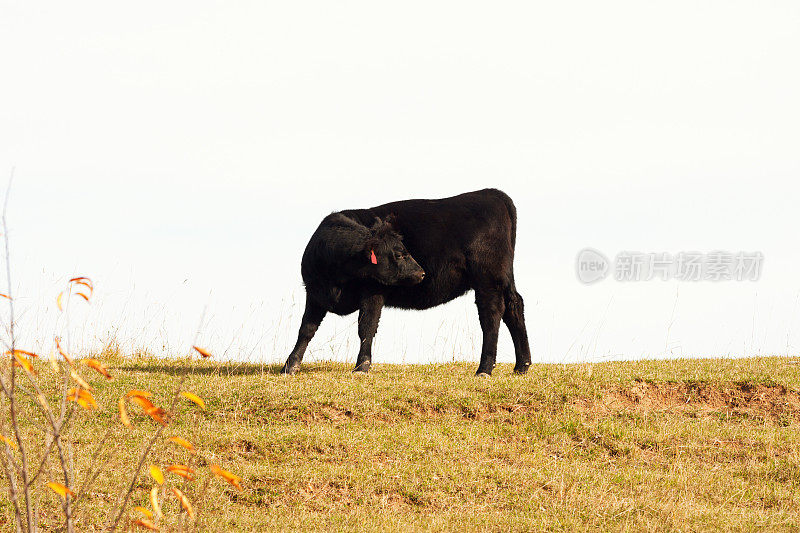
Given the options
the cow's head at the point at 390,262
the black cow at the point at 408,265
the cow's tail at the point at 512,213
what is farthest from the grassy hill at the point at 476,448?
the cow's tail at the point at 512,213

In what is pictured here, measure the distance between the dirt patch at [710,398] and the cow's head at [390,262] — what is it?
113 inches

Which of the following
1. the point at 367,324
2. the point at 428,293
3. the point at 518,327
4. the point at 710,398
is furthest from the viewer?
the point at 518,327

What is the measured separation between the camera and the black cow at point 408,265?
1102cm

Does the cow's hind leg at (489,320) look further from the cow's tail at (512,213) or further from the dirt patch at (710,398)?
the dirt patch at (710,398)

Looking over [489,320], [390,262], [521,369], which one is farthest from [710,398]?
[390,262]

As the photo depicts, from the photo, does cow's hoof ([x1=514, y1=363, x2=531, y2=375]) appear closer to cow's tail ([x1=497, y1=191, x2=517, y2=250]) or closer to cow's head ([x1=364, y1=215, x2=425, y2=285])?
cow's tail ([x1=497, y1=191, x2=517, y2=250])

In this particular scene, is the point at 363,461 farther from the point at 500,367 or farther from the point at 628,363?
the point at 628,363

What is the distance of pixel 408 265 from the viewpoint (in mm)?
10867

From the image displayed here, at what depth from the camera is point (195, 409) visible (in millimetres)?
9664

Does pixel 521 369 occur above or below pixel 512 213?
below

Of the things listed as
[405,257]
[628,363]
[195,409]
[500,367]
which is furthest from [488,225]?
[195,409]

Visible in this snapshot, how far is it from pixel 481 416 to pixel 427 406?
64 cm

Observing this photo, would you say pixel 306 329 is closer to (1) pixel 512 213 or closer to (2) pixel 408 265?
(2) pixel 408 265

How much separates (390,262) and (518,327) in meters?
2.20
